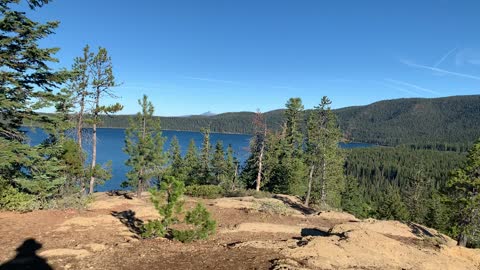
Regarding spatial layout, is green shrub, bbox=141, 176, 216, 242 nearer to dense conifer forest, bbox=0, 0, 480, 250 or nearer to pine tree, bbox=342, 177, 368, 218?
dense conifer forest, bbox=0, 0, 480, 250

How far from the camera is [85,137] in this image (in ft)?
82.8

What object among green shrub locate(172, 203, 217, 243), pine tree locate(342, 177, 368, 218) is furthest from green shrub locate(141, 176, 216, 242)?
pine tree locate(342, 177, 368, 218)

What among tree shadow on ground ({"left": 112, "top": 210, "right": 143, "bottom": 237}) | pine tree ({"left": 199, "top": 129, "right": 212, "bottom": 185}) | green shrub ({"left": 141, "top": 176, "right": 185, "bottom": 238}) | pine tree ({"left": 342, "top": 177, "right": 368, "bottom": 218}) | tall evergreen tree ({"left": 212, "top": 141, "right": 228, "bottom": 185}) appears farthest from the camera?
pine tree ({"left": 342, "top": 177, "right": 368, "bottom": 218})

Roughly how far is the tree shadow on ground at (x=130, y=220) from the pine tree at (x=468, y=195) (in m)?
19.5

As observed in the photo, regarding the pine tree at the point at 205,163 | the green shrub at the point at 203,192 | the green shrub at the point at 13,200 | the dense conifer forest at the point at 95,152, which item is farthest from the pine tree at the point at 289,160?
the green shrub at the point at 13,200

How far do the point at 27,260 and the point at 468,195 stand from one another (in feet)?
79.3

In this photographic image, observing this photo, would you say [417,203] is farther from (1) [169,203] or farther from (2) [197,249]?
(1) [169,203]

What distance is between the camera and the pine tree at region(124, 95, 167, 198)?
2834 centimetres

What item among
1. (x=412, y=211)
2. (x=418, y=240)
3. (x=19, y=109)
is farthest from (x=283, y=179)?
(x=19, y=109)

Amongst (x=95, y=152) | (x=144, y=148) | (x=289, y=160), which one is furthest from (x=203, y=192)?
(x=289, y=160)

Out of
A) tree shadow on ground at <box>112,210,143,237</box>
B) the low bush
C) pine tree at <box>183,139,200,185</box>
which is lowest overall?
pine tree at <box>183,139,200,185</box>

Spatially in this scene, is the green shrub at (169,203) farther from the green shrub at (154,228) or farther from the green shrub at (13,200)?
the green shrub at (13,200)

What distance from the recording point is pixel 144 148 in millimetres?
28406

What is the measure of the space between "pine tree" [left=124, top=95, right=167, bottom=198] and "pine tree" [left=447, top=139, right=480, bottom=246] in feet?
72.4
